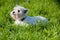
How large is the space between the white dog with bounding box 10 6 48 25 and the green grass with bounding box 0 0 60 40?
0.12 meters

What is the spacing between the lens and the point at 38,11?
6.19 metres

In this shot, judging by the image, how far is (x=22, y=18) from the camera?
5285mm

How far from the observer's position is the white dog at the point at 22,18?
5.19 m

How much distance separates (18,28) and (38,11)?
113 cm

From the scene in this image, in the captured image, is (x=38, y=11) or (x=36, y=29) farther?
(x=38, y=11)

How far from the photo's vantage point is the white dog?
5194 millimetres

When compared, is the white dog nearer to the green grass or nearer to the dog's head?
the dog's head

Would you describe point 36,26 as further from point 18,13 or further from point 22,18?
point 18,13

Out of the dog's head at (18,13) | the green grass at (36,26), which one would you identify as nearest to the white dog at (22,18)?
the dog's head at (18,13)

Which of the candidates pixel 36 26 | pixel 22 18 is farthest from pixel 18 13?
pixel 36 26

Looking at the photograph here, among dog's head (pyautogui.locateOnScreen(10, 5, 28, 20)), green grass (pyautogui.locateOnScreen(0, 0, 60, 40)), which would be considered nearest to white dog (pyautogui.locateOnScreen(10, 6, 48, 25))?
dog's head (pyautogui.locateOnScreen(10, 5, 28, 20))

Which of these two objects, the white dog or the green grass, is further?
the white dog

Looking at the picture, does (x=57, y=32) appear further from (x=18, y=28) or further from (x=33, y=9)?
(x=33, y=9)

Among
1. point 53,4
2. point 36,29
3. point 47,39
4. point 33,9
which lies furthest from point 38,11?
point 47,39
